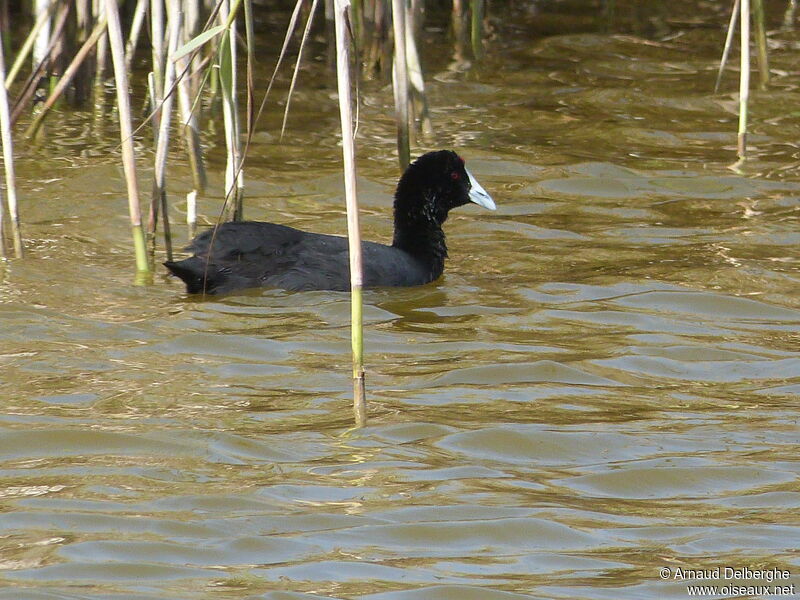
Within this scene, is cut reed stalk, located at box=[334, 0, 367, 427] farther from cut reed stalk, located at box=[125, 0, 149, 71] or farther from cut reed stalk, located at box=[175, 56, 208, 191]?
cut reed stalk, located at box=[125, 0, 149, 71]

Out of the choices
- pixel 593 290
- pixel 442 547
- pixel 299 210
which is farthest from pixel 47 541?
pixel 299 210

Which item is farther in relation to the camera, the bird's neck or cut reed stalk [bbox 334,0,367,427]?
the bird's neck

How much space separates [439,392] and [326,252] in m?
1.47

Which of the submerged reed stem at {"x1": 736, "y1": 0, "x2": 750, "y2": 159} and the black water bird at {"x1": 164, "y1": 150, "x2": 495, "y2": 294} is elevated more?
the submerged reed stem at {"x1": 736, "y1": 0, "x2": 750, "y2": 159}

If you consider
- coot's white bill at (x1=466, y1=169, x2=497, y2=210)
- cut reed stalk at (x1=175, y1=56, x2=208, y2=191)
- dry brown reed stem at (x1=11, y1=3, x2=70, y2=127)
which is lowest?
coot's white bill at (x1=466, y1=169, x2=497, y2=210)

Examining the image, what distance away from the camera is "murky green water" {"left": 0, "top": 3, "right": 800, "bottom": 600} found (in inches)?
140

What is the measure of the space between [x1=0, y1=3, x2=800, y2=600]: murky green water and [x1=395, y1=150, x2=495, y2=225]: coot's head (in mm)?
303

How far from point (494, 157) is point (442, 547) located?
5089 mm

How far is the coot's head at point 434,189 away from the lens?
6.81 m

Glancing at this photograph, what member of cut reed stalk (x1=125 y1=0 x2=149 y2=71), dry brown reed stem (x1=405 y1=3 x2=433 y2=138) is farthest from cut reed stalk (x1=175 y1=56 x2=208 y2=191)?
dry brown reed stem (x1=405 y1=3 x2=433 y2=138)

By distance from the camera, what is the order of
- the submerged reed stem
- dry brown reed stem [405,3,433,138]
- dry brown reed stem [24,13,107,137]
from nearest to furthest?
dry brown reed stem [24,13,107,137] < the submerged reed stem < dry brown reed stem [405,3,433,138]

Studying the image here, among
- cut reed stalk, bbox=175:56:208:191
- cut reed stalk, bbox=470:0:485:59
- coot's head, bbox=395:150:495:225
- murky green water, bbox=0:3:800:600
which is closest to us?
murky green water, bbox=0:3:800:600

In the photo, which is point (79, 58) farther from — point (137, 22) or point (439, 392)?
point (439, 392)

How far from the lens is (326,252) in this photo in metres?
6.21
